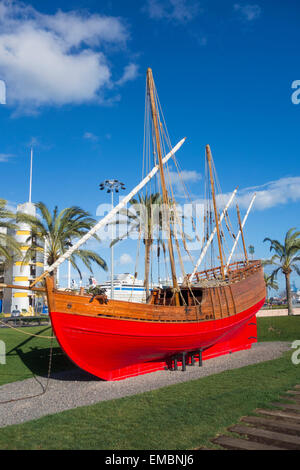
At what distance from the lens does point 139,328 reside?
13367mm

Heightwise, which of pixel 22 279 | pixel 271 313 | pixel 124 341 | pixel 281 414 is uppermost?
pixel 22 279

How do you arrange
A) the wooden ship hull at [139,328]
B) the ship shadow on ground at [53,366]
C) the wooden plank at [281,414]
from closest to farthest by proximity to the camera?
the wooden plank at [281,414] < the wooden ship hull at [139,328] < the ship shadow on ground at [53,366]

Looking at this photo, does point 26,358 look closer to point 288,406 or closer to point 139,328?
point 139,328

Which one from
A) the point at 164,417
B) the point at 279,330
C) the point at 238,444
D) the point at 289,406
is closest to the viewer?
the point at 238,444

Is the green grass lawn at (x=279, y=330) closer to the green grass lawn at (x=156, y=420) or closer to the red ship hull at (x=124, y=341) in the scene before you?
the red ship hull at (x=124, y=341)

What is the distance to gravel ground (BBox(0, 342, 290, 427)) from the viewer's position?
1009 cm

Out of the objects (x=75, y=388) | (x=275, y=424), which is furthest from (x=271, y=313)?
(x=275, y=424)

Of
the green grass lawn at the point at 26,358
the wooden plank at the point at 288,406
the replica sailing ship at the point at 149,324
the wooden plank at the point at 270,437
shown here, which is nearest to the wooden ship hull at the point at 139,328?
the replica sailing ship at the point at 149,324

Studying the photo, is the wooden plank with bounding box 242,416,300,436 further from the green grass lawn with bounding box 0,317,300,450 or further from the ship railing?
the ship railing

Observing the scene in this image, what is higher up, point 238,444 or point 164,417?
point 238,444

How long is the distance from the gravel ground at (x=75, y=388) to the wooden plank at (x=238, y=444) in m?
5.35

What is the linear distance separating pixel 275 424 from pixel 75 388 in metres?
7.95

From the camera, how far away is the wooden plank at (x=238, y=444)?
5.85 meters

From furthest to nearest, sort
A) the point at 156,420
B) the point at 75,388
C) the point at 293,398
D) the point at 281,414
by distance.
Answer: the point at 75,388 → the point at 293,398 → the point at 156,420 → the point at 281,414
